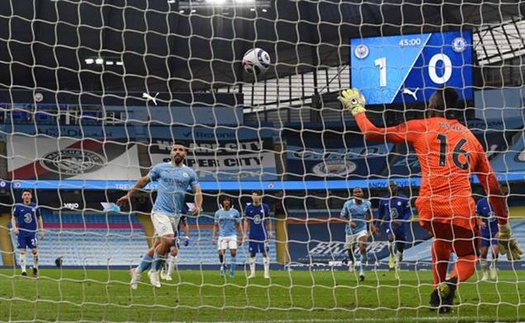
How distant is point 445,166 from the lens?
294 inches

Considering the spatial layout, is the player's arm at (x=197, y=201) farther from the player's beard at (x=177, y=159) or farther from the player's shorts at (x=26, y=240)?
the player's shorts at (x=26, y=240)

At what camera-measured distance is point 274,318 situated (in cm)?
755

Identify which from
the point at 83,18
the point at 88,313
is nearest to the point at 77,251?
the point at 83,18

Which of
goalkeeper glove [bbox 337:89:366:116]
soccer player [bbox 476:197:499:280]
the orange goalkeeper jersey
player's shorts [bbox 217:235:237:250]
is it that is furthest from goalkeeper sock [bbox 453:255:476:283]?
player's shorts [bbox 217:235:237:250]

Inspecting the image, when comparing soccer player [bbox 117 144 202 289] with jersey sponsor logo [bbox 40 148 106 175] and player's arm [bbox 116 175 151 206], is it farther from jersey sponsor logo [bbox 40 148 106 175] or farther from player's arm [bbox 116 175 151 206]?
jersey sponsor logo [bbox 40 148 106 175]

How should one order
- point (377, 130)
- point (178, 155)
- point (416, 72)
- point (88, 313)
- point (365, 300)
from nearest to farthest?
point (377, 130) < point (88, 313) < point (365, 300) < point (178, 155) < point (416, 72)

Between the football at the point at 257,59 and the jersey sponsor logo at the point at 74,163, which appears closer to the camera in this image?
the football at the point at 257,59

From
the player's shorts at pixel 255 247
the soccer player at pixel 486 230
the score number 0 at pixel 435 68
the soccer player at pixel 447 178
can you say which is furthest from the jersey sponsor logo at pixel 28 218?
the soccer player at pixel 447 178

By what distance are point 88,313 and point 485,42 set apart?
27.4 metres

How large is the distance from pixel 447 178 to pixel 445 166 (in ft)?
0.41

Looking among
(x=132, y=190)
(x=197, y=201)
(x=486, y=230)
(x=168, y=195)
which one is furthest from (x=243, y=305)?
(x=486, y=230)

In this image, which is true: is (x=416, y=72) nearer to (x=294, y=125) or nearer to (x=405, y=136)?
(x=294, y=125)

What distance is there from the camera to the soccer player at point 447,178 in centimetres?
729

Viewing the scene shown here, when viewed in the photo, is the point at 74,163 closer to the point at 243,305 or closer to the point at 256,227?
the point at 256,227
